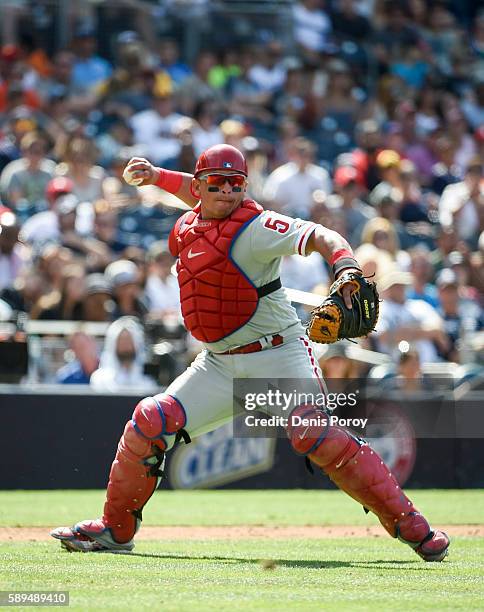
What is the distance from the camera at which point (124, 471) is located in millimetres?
6246

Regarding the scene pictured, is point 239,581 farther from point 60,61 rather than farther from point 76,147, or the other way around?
point 60,61

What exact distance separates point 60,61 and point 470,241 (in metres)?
5.68

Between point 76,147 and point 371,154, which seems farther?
point 371,154

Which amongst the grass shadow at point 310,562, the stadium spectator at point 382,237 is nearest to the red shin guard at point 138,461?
the grass shadow at point 310,562

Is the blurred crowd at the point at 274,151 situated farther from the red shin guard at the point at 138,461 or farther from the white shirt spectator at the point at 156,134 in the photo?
the red shin guard at the point at 138,461

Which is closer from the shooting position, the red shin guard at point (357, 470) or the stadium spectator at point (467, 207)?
the red shin guard at point (357, 470)

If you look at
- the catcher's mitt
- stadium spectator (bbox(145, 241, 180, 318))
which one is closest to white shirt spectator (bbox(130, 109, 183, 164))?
stadium spectator (bbox(145, 241, 180, 318))

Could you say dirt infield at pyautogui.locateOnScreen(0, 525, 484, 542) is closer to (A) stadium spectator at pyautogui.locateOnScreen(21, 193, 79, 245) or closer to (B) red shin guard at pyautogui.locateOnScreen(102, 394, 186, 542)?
(B) red shin guard at pyautogui.locateOnScreen(102, 394, 186, 542)

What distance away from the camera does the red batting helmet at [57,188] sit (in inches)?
503

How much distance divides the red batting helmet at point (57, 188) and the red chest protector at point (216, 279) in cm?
662

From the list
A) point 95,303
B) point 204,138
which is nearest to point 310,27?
point 204,138

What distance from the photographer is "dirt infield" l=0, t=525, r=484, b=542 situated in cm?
736

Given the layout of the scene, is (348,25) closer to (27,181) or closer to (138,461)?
(27,181)

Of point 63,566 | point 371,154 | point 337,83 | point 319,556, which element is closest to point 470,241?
point 371,154
